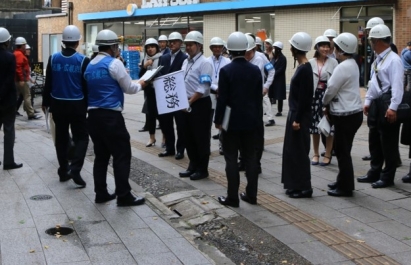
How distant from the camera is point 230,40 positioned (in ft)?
22.4

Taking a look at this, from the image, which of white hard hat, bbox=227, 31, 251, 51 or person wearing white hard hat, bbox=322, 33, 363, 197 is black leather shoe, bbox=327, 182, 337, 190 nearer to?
→ person wearing white hard hat, bbox=322, 33, 363, 197

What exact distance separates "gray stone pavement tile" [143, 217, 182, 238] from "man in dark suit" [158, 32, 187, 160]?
2634 mm

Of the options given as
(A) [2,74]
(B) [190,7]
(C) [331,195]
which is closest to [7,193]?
(A) [2,74]

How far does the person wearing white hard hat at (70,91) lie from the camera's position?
7648mm

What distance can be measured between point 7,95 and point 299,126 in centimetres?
422

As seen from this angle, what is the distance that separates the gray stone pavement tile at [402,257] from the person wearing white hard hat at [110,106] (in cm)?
292

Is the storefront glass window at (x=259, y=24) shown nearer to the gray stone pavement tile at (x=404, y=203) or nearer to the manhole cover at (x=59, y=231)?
the gray stone pavement tile at (x=404, y=203)

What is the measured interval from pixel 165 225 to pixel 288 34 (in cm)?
1787

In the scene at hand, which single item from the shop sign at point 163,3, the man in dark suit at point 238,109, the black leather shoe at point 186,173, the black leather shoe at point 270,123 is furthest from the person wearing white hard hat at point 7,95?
the shop sign at point 163,3

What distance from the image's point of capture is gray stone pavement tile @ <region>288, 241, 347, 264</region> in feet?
17.4

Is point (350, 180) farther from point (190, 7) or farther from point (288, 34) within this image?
point (190, 7)

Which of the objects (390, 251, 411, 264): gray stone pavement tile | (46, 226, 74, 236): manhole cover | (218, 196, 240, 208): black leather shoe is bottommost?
(390, 251, 411, 264): gray stone pavement tile

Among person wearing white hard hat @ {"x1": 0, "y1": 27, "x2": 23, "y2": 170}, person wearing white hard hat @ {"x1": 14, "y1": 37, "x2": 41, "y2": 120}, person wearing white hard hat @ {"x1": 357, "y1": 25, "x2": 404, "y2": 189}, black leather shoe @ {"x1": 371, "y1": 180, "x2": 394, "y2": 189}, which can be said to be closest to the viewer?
person wearing white hard hat @ {"x1": 357, "y1": 25, "x2": 404, "y2": 189}

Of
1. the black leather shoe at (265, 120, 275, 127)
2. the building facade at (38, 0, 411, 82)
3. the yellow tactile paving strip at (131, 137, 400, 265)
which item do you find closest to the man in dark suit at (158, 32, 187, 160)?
the yellow tactile paving strip at (131, 137, 400, 265)
